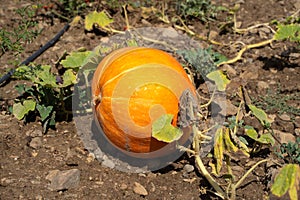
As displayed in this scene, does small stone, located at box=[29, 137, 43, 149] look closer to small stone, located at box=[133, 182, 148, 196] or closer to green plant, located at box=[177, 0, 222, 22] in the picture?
small stone, located at box=[133, 182, 148, 196]

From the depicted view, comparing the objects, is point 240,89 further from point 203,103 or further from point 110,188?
point 110,188

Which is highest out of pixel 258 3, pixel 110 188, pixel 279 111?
pixel 258 3

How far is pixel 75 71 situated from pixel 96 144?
535 millimetres

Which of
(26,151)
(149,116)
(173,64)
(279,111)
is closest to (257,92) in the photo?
(279,111)

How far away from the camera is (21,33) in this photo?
14.3 feet

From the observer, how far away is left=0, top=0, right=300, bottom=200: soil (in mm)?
2906

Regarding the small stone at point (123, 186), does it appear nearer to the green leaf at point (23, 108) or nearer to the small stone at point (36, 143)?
the small stone at point (36, 143)

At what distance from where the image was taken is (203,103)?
362 centimetres

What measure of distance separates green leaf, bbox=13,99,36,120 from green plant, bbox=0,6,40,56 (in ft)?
2.39

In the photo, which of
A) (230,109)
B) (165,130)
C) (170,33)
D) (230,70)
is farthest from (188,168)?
(170,33)

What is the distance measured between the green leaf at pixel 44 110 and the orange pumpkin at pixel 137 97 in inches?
15.0

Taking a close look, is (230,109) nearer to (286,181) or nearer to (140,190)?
(140,190)

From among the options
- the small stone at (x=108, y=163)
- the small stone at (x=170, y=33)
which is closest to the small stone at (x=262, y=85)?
the small stone at (x=170, y=33)

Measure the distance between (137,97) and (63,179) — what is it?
0.64m
